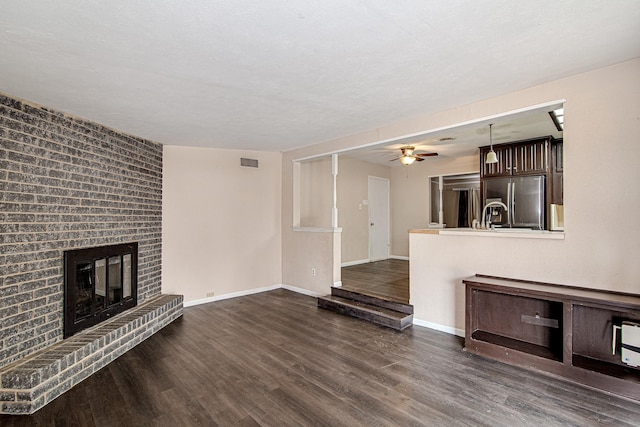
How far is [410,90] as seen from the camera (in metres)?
2.88

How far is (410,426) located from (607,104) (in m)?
3.00

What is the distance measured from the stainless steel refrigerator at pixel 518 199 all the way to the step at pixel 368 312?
3.13 meters

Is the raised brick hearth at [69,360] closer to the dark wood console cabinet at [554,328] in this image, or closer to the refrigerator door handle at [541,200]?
the dark wood console cabinet at [554,328]

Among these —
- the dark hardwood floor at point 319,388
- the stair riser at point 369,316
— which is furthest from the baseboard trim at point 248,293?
the dark hardwood floor at point 319,388

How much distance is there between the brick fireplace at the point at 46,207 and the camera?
2.62 metres

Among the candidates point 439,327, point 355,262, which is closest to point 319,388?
point 439,327

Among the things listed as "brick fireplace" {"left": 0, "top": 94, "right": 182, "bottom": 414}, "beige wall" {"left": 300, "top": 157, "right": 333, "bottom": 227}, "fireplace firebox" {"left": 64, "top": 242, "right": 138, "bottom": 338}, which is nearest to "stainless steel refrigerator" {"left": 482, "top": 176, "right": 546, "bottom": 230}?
"beige wall" {"left": 300, "top": 157, "right": 333, "bottom": 227}

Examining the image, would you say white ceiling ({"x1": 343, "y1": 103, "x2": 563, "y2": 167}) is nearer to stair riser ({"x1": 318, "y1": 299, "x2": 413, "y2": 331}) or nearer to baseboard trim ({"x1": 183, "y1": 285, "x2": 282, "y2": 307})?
stair riser ({"x1": 318, "y1": 299, "x2": 413, "y2": 331})

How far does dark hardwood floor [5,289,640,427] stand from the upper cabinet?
3.66 m

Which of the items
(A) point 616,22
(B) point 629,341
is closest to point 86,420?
(B) point 629,341

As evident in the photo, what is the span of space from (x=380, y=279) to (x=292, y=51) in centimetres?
439

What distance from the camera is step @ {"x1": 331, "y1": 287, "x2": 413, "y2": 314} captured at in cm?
407

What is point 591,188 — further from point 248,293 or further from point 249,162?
point 248,293

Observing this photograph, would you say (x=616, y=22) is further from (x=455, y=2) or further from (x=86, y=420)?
(x=86, y=420)
